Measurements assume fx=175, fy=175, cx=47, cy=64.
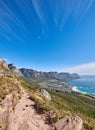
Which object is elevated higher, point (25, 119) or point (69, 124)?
point (25, 119)

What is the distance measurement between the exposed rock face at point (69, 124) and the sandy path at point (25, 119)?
5.01 ft

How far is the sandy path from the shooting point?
2347cm

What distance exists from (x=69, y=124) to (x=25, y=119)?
253 inches

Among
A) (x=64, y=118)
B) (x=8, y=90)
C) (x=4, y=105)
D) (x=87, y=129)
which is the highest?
(x=8, y=90)

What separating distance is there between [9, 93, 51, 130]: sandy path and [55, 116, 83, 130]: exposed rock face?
1.53m

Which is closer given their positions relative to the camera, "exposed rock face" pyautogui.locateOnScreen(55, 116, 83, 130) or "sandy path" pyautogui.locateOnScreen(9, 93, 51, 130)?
"exposed rock face" pyautogui.locateOnScreen(55, 116, 83, 130)

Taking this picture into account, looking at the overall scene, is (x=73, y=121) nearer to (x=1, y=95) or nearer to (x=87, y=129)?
(x=87, y=129)

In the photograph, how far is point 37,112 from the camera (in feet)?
90.7

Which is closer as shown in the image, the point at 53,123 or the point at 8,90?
the point at 53,123

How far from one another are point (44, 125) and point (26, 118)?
3.10m

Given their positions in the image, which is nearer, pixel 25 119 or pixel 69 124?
pixel 69 124

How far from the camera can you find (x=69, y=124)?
23.1 m

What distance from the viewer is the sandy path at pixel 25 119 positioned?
23.5 m

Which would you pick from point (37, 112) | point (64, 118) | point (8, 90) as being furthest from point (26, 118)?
point (8, 90)
